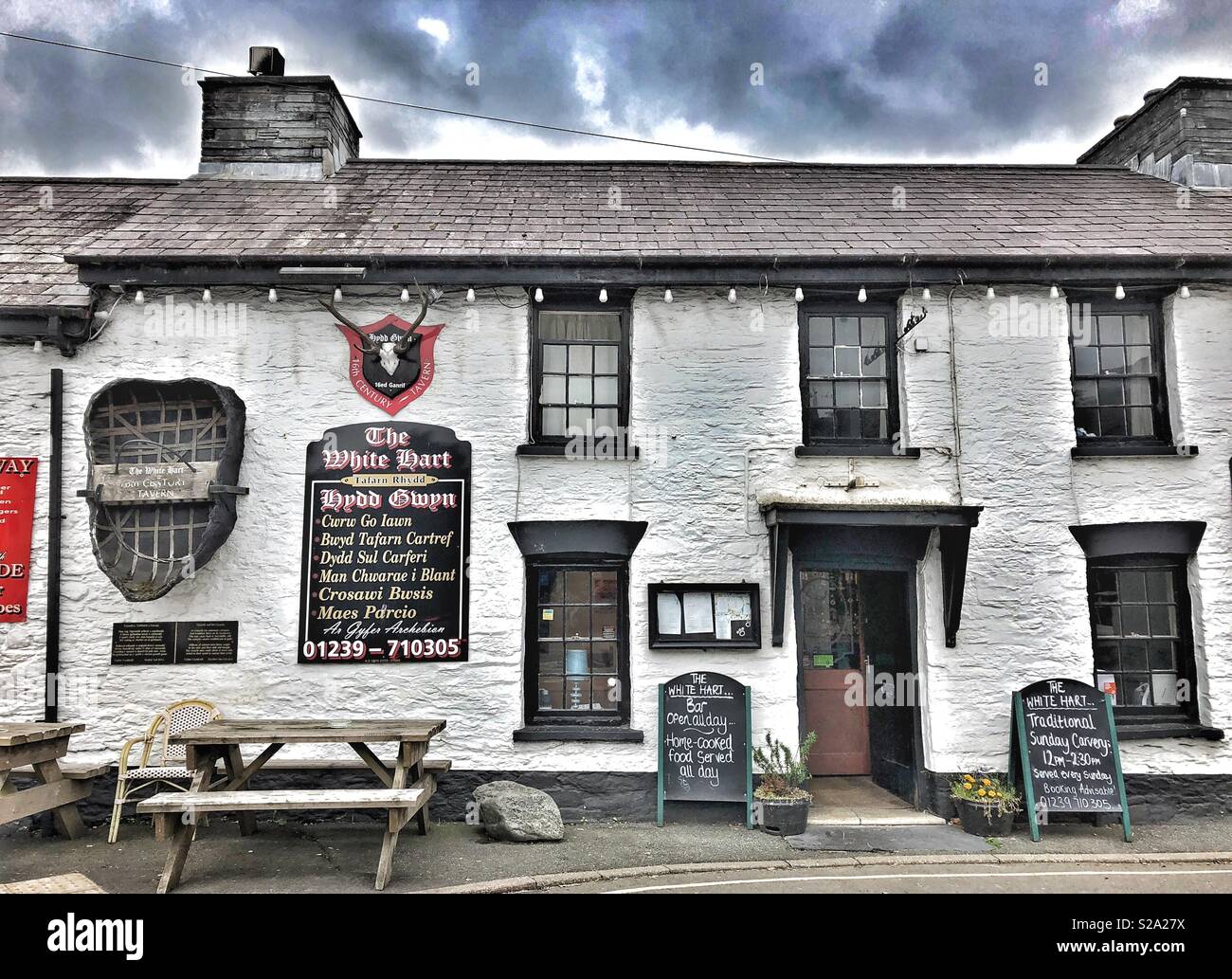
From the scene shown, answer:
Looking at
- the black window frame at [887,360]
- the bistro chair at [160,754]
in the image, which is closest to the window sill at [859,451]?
the black window frame at [887,360]

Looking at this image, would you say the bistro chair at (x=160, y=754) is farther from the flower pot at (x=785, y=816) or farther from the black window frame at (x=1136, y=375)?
the black window frame at (x=1136, y=375)

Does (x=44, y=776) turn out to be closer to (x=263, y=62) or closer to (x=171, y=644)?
(x=171, y=644)

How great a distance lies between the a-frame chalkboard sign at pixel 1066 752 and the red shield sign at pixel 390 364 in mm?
6434

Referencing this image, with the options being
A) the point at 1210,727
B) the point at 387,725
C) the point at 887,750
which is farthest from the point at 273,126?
the point at 1210,727

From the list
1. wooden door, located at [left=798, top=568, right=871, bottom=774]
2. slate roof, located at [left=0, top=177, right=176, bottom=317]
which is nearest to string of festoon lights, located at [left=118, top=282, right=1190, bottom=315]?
slate roof, located at [left=0, top=177, right=176, bottom=317]

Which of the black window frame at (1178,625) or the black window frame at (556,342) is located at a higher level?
the black window frame at (556,342)

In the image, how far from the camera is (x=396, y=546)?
7.82 m

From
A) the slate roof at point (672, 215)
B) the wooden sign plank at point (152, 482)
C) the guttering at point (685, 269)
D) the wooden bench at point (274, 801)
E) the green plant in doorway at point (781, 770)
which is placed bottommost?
the green plant in doorway at point (781, 770)

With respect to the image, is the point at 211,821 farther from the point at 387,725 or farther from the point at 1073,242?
the point at 1073,242

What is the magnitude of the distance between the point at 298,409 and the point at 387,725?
3.31m

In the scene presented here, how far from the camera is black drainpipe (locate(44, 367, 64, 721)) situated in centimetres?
750

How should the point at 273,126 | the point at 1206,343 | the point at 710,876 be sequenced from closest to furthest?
the point at 710,876
the point at 1206,343
the point at 273,126

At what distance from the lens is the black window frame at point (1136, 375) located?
8188 mm

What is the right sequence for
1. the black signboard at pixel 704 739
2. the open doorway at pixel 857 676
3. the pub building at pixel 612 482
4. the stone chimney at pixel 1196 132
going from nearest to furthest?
the black signboard at pixel 704 739
the pub building at pixel 612 482
the open doorway at pixel 857 676
the stone chimney at pixel 1196 132
